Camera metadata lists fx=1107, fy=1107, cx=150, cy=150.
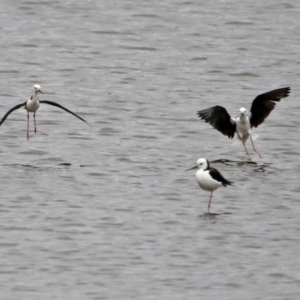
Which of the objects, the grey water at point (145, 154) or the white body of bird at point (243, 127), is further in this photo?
the white body of bird at point (243, 127)

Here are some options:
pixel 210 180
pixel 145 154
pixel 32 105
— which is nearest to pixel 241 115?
pixel 145 154

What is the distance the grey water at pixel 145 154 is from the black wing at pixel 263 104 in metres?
0.61

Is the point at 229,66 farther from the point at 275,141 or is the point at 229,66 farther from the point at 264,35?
the point at 275,141

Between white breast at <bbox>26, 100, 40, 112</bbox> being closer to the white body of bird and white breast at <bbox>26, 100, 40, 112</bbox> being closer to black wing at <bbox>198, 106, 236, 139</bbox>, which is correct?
black wing at <bbox>198, 106, 236, 139</bbox>

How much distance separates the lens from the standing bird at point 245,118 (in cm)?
1656

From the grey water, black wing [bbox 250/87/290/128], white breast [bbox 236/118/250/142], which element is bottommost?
the grey water

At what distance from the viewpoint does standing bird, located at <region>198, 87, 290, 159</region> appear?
1656cm

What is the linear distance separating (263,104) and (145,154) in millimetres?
1982

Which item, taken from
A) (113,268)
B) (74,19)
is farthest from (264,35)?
(113,268)

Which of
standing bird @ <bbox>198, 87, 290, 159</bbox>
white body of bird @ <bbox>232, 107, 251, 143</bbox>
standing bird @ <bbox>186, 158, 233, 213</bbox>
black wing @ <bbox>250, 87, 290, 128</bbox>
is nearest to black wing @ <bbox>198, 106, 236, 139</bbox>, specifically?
standing bird @ <bbox>198, 87, 290, 159</bbox>

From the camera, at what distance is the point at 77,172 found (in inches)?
625

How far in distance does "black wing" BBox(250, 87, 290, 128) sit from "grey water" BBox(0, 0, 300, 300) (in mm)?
605

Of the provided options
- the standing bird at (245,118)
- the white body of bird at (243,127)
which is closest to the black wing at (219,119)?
the standing bird at (245,118)

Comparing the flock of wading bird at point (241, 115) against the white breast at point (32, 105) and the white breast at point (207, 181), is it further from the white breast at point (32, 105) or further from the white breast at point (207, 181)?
the white breast at point (207, 181)
